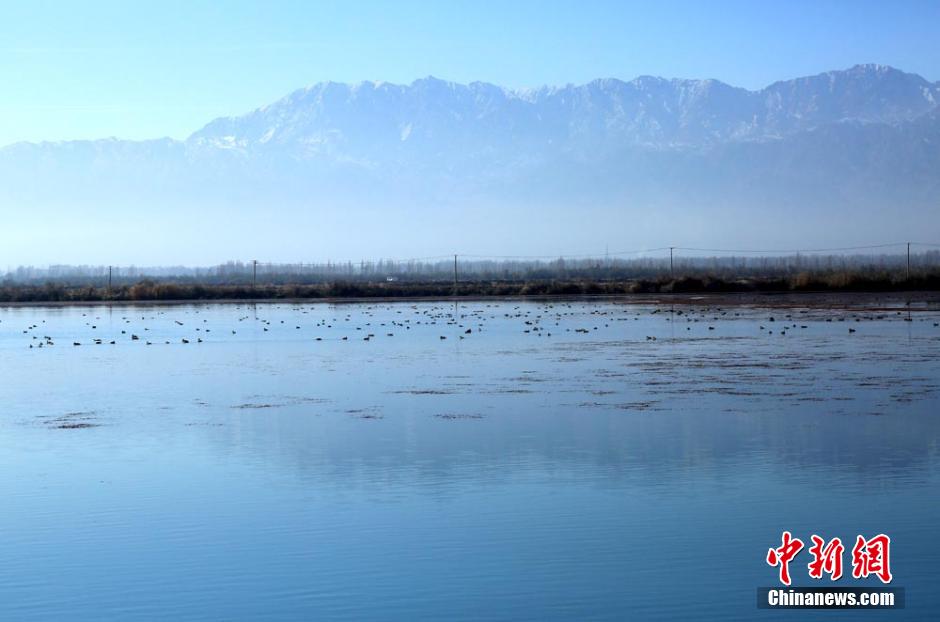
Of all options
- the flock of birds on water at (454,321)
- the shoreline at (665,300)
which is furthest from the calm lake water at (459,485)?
the shoreline at (665,300)

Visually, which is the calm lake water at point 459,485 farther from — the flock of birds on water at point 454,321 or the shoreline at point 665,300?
the shoreline at point 665,300

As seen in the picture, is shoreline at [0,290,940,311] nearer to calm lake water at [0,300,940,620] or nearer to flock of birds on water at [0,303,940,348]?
flock of birds on water at [0,303,940,348]

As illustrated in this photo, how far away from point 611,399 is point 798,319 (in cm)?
2269

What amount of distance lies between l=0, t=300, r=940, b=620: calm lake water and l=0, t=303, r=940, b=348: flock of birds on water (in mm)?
10280

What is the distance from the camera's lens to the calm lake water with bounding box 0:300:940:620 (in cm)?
801

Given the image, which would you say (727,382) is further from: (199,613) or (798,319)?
(798,319)

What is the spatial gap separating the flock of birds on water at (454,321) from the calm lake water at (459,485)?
10.3 meters

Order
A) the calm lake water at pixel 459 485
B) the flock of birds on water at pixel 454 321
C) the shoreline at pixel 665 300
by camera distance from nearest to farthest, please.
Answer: the calm lake water at pixel 459 485 < the flock of birds on water at pixel 454 321 < the shoreline at pixel 665 300

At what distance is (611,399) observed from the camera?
17125 mm

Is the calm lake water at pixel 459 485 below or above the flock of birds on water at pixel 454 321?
below

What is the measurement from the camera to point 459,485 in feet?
36.5

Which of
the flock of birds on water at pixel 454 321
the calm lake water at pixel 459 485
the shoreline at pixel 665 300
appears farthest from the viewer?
the shoreline at pixel 665 300

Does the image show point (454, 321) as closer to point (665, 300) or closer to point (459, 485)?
point (665, 300)

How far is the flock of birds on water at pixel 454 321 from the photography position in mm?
33875
